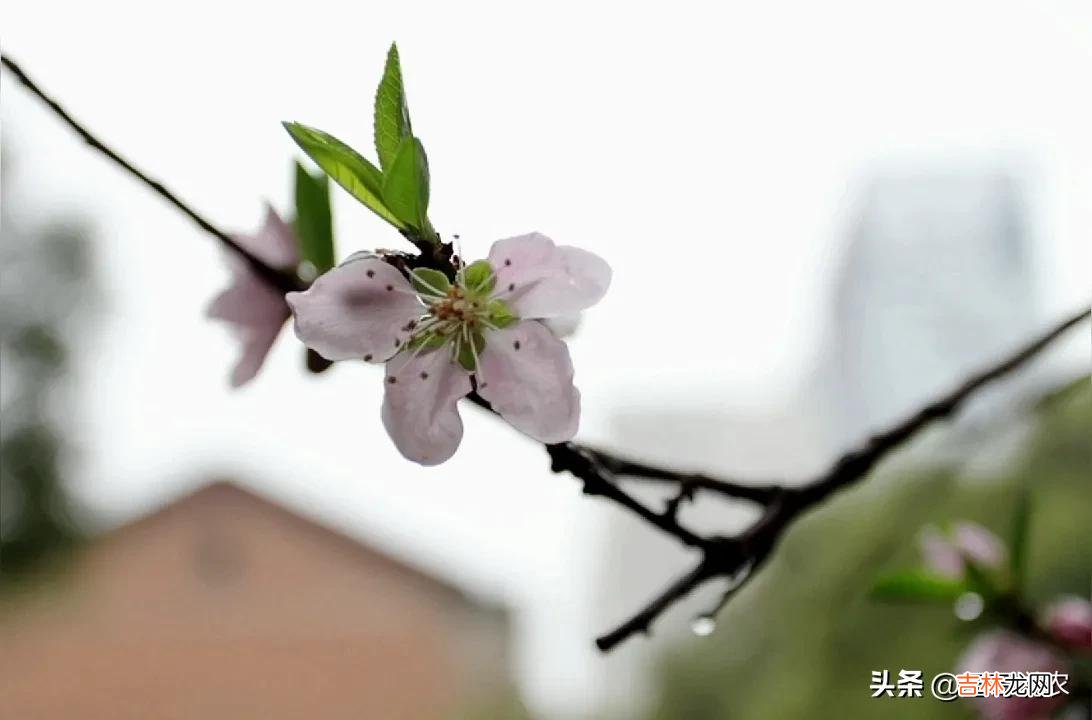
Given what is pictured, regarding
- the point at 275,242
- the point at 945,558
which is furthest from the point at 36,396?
the point at 945,558

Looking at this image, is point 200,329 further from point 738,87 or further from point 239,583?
point 738,87

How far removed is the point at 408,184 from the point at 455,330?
0.16 ft

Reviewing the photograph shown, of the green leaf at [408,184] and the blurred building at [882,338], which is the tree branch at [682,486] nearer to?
the green leaf at [408,184]

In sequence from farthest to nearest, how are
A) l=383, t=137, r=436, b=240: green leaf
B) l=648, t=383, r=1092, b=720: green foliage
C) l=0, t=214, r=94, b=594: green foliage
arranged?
l=648, t=383, r=1092, b=720: green foliage < l=0, t=214, r=94, b=594: green foliage < l=383, t=137, r=436, b=240: green leaf

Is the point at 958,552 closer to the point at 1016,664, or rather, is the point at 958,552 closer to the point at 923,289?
the point at 1016,664

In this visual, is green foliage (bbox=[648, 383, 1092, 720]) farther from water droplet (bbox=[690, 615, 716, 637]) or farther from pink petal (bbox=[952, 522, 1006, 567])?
water droplet (bbox=[690, 615, 716, 637])

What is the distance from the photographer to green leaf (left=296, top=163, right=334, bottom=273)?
15.5 inches

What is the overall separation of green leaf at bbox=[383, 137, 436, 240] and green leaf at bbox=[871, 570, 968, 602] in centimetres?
34

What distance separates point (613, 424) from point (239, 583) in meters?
0.53

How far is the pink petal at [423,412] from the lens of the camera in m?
0.28

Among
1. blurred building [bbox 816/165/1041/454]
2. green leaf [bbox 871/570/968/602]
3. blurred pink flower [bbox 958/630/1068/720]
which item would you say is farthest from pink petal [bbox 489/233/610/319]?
blurred building [bbox 816/165/1041/454]

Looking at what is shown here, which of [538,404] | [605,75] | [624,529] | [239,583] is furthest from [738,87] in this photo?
[538,404]

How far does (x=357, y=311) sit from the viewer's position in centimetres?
28

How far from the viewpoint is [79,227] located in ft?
→ 3.67
